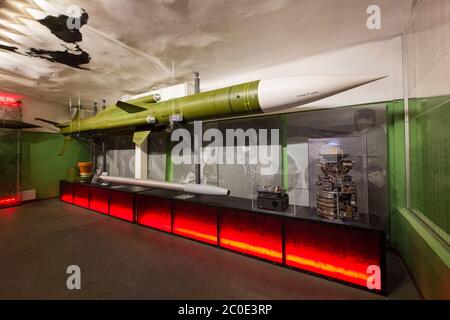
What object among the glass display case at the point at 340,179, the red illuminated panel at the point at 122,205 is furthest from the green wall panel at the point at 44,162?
the glass display case at the point at 340,179

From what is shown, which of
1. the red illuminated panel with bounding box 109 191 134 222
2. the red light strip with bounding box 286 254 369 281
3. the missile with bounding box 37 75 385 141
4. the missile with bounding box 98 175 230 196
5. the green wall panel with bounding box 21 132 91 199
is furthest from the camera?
the green wall panel with bounding box 21 132 91 199

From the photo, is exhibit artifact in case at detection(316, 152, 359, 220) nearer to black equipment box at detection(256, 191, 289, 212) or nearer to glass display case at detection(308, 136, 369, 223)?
glass display case at detection(308, 136, 369, 223)

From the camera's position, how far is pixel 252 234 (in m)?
3.08

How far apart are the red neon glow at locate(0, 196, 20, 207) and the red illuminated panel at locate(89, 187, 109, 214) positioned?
2717 millimetres

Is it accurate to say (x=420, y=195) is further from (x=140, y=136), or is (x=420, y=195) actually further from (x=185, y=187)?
(x=140, y=136)

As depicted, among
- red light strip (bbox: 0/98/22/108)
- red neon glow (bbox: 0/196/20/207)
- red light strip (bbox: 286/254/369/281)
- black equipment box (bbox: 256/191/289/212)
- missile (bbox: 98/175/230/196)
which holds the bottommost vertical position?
red light strip (bbox: 286/254/369/281)

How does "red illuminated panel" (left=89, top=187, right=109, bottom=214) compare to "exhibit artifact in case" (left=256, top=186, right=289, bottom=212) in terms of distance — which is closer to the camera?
"exhibit artifact in case" (left=256, top=186, right=289, bottom=212)

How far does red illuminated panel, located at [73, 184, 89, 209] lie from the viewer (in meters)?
5.95

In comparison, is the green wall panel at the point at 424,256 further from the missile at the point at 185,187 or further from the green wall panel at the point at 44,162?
the green wall panel at the point at 44,162

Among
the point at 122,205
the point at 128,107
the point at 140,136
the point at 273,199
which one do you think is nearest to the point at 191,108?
the point at 140,136

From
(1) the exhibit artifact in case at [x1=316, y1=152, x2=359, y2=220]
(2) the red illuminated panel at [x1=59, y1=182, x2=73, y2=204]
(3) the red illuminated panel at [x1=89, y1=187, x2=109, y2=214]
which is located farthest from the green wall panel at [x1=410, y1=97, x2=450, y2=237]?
(2) the red illuminated panel at [x1=59, y1=182, x2=73, y2=204]

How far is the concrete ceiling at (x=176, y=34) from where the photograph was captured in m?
2.50

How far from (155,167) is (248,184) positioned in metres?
2.93

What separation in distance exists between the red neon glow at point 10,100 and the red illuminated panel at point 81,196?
336 cm
